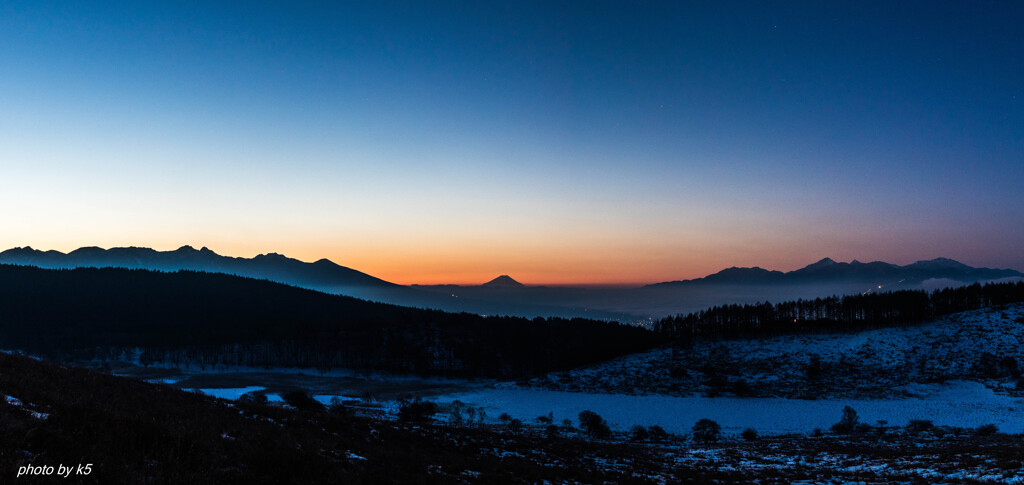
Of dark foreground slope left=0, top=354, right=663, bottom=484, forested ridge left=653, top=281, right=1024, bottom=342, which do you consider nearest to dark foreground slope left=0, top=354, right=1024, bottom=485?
dark foreground slope left=0, top=354, right=663, bottom=484

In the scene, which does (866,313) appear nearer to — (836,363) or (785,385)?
(836,363)

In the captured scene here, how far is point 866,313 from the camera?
607 feet

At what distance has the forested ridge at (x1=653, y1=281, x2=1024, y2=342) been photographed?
17175cm

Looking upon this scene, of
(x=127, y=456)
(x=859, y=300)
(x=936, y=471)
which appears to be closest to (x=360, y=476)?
(x=127, y=456)

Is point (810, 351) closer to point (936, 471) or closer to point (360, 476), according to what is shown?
point (936, 471)

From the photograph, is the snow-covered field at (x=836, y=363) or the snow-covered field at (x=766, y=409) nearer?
the snow-covered field at (x=766, y=409)

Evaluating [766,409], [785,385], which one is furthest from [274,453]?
[785,385]

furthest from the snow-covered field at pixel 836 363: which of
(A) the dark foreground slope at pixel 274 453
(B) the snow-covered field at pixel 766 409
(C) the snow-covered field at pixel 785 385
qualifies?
(A) the dark foreground slope at pixel 274 453

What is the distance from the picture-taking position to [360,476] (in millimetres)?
14070

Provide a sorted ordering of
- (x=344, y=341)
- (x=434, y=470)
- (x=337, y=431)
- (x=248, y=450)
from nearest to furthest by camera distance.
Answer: (x=248, y=450), (x=434, y=470), (x=337, y=431), (x=344, y=341)

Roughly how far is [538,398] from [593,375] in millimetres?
33804

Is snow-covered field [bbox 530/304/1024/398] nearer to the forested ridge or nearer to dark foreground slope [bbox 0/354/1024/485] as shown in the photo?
the forested ridge

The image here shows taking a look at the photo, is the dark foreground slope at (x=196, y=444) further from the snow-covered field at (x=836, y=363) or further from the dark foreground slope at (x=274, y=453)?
the snow-covered field at (x=836, y=363)

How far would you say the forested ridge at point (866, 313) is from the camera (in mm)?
171750
